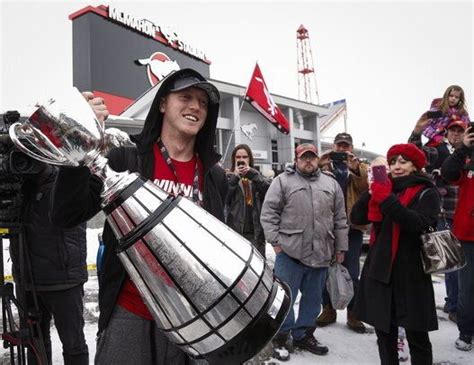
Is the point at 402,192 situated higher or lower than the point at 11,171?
lower

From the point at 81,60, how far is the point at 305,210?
21.8 metres

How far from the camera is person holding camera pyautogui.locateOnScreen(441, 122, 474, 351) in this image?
290 centimetres

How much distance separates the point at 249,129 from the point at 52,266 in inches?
715

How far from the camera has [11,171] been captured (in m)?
1.67

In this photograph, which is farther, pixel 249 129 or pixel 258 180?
pixel 249 129

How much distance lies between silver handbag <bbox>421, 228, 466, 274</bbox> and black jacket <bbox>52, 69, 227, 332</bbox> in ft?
4.90

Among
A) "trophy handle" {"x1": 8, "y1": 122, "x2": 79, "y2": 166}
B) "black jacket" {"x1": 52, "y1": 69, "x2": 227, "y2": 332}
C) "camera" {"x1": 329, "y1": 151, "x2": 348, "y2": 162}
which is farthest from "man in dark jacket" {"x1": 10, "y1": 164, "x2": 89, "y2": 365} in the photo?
"camera" {"x1": 329, "y1": 151, "x2": 348, "y2": 162}

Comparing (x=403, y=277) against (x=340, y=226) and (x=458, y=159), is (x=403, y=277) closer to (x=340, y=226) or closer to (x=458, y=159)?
(x=340, y=226)

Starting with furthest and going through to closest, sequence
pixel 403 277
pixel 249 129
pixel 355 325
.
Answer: pixel 249 129
pixel 355 325
pixel 403 277

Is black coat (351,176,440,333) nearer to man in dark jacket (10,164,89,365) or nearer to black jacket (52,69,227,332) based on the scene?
black jacket (52,69,227,332)

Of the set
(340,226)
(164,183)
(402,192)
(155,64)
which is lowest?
(340,226)

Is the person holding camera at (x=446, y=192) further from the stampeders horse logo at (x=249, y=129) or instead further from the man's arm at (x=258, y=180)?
the stampeders horse logo at (x=249, y=129)

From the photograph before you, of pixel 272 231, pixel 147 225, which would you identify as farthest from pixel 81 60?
pixel 147 225

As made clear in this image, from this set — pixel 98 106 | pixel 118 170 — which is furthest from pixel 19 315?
pixel 98 106
